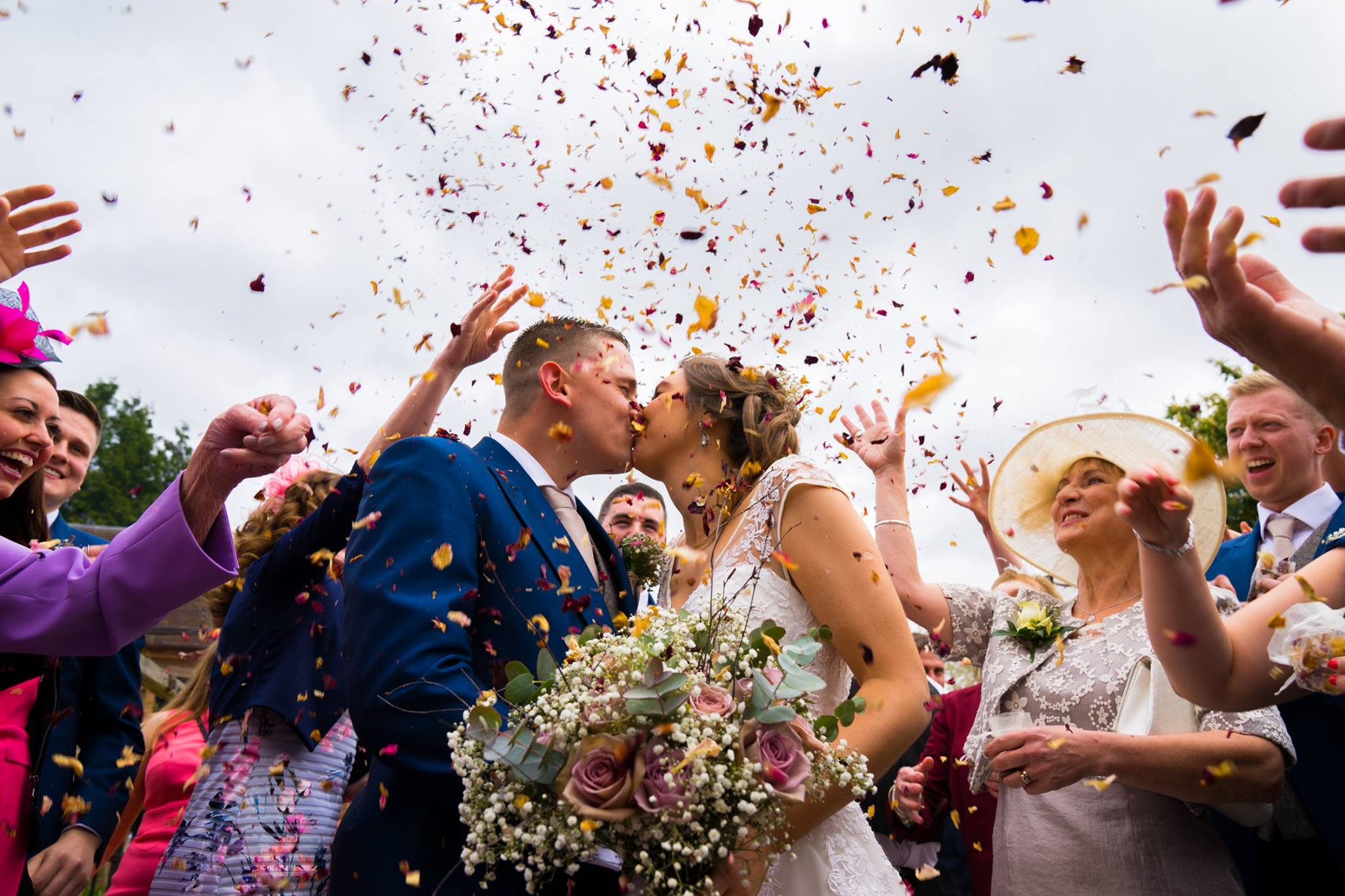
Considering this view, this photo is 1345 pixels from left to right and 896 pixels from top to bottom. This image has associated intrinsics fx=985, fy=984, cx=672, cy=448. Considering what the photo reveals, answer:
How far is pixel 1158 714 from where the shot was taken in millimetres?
3744

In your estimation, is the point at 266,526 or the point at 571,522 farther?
the point at 266,526

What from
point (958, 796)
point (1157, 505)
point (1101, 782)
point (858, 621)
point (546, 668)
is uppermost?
point (1157, 505)

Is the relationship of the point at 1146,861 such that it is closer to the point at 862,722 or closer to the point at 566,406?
the point at 862,722

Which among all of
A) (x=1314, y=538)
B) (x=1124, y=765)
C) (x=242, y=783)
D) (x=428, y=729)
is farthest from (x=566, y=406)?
(x=1314, y=538)

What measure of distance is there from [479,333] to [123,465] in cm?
5825

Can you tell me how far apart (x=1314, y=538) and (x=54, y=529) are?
6.01 m

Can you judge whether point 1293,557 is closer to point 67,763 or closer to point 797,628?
point 797,628

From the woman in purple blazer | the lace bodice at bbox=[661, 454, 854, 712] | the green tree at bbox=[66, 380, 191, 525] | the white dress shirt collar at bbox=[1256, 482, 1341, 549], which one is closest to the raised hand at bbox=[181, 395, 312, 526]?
the woman in purple blazer

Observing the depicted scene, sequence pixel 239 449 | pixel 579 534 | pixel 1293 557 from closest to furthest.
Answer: pixel 239 449 < pixel 579 534 < pixel 1293 557

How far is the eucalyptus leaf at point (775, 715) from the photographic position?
2.38m

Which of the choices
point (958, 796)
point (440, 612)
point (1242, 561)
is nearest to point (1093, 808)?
point (958, 796)

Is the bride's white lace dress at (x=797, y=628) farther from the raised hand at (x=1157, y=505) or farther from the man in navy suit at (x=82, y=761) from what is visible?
the man in navy suit at (x=82, y=761)

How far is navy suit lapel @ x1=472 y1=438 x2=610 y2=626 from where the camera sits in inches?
124

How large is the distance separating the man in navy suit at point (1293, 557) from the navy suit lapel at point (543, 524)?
2697 mm
